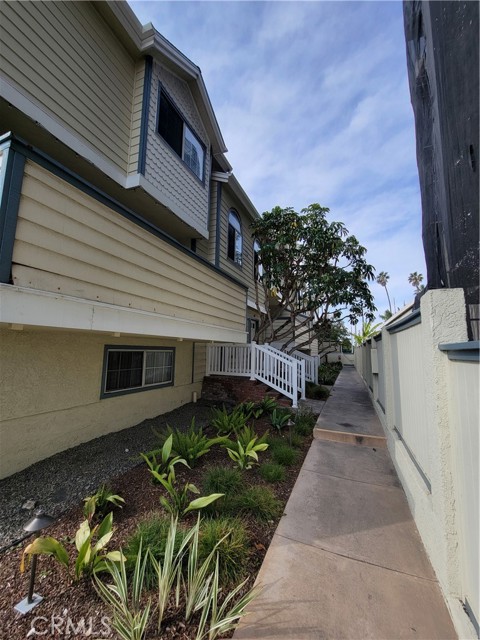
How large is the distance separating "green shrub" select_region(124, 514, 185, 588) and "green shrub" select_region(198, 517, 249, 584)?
Result: 0.22 m

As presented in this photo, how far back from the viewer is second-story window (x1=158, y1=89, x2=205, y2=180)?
6.37 m

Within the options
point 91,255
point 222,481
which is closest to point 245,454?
point 222,481

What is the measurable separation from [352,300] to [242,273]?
4027 mm

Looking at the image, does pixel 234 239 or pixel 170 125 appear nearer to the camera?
pixel 170 125

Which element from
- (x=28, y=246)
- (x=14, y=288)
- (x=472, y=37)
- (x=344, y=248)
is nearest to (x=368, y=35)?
(x=472, y=37)

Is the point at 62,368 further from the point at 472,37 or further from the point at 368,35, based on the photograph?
the point at 368,35

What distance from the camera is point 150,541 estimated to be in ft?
7.93

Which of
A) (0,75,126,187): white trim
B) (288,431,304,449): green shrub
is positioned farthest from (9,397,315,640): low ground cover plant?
(0,75,126,187): white trim

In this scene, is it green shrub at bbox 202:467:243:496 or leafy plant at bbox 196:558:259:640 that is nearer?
leafy plant at bbox 196:558:259:640

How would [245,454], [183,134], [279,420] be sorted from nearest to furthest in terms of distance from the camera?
[245,454] → [279,420] → [183,134]

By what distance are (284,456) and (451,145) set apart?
4412mm

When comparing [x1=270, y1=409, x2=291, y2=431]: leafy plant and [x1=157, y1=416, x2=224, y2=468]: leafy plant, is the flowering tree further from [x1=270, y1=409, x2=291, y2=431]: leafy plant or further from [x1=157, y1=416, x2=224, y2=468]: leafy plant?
[x1=157, y1=416, x2=224, y2=468]: leafy plant

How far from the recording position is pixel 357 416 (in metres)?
6.74

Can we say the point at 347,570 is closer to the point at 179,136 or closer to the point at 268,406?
the point at 268,406
